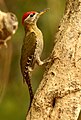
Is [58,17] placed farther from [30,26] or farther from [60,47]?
[60,47]

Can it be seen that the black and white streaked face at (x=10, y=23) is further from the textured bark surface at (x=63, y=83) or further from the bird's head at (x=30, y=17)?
the bird's head at (x=30, y=17)

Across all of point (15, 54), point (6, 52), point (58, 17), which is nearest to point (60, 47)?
point (6, 52)

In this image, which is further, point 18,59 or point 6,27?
point 18,59

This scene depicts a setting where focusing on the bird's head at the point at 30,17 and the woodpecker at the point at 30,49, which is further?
the bird's head at the point at 30,17

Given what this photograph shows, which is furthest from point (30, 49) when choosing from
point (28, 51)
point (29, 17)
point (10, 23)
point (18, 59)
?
point (18, 59)

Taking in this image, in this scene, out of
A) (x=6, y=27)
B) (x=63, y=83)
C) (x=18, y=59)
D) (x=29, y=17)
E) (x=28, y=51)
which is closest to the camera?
(x=6, y=27)

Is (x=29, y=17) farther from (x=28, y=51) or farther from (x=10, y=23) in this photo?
(x=10, y=23)

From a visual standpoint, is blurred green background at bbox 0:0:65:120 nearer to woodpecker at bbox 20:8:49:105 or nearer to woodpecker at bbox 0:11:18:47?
woodpecker at bbox 20:8:49:105

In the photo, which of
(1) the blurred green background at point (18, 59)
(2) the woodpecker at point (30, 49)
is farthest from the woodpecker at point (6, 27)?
(1) the blurred green background at point (18, 59)

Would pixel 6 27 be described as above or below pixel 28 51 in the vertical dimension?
above

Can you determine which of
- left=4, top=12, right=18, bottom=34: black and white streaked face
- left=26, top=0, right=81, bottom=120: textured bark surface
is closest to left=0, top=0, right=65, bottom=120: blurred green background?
left=26, top=0, right=81, bottom=120: textured bark surface
